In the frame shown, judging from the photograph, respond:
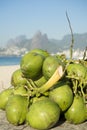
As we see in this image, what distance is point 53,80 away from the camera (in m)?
3.16

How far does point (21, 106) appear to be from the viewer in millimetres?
3176

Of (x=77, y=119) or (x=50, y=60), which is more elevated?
(x=50, y=60)

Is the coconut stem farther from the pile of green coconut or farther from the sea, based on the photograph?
the sea

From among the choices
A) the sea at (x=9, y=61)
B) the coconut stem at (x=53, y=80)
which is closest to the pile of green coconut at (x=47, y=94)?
the coconut stem at (x=53, y=80)

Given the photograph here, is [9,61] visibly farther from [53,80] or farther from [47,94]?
[53,80]

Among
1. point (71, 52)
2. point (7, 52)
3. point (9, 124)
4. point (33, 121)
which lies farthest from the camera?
point (7, 52)

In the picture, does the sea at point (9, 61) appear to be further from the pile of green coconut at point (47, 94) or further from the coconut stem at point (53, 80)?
the coconut stem at point (53, 80)

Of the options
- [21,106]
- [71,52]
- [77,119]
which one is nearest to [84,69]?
[71,52]

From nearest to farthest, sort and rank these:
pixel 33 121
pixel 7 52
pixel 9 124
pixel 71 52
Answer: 1. pixel 33 121
2. pixel 9 124
3. pixel 71 52
4. pixel 7 52

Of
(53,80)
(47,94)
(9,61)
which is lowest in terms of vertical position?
(9,61)

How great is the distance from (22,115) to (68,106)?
1.66 ft

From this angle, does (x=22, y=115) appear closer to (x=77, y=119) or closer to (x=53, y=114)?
(x=53, y=114)

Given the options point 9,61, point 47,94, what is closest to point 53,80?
point 47,94

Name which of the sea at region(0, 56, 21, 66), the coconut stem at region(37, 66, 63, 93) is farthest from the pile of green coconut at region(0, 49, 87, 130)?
the sea at region(0, 56, 21, 66)
